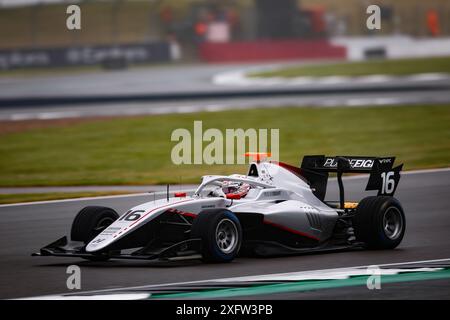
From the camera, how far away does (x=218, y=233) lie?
10.6 meters

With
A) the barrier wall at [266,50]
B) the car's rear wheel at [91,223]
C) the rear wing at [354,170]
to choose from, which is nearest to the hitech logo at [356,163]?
the rear wing at [354,170]

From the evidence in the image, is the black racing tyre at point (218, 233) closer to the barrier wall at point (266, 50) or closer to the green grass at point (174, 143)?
the green grass at point (174, 143)

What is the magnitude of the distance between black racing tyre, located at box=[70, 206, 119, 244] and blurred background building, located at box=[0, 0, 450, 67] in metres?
49.7

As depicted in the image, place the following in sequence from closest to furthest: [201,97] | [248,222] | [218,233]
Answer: [218,233], [248,222], [201,97]

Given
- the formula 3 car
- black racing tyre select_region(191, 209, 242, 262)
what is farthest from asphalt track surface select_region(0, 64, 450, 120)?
black racing tyre select_region(191, 209, 242, 262)

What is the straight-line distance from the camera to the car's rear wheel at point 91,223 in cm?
1119

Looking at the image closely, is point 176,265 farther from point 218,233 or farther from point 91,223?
point 91,223

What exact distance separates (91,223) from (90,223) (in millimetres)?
11

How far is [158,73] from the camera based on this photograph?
53500 mm

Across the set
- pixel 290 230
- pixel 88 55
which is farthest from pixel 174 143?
pixel 88 55

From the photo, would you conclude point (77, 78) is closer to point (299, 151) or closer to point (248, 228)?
point (299, 151)

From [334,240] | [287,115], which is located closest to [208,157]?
[287,115]

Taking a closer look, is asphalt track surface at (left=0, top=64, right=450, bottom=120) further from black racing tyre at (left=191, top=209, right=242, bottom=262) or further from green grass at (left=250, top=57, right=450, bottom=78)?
black racing tyre at (left=191, top=209, right=242, bottom=262)

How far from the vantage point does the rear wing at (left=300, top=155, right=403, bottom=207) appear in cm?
1209
